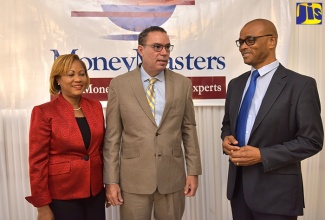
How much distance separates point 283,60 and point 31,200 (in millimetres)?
2083

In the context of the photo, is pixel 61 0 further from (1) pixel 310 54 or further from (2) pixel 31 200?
(1) pixel 310 54

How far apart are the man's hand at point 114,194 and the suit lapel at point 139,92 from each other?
0.43 m

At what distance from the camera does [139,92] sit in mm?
1760

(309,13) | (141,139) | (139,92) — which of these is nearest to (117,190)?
(141,139)

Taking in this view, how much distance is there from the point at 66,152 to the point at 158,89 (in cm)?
61

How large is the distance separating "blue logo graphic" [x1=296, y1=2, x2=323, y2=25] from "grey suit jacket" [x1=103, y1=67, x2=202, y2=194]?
1446 mm

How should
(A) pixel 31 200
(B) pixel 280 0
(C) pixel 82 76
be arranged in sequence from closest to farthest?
(A) pixel 31 200, (C) pixel 82 76, (B) pixel 280 0

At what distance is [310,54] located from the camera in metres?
2.67

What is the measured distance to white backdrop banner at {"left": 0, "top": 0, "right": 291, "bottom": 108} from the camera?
2422 millimetres

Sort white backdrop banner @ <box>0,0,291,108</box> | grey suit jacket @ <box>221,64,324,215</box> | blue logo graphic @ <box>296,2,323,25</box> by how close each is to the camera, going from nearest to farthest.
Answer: grey suit jacket @ <box>221,64,324,215</box>, white backdrop banner @ <box>0,0,291,108</box>, blue logo graphic @ <box>296,2,323,25</box>

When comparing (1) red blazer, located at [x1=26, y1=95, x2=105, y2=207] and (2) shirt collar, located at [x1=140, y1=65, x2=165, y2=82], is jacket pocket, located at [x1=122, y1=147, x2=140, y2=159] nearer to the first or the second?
(1) red blazer, located at [x1=26, y1=95, x2=105, y2=207]

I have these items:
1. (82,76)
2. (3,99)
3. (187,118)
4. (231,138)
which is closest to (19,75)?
(3,99)

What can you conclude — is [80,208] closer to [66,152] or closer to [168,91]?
[66,152]

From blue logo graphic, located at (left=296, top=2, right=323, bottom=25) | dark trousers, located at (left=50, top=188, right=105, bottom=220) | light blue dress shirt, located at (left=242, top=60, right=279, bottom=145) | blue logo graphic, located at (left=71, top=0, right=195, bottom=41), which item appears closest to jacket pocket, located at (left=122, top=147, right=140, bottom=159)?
dark trousers, located at (left=50, top=188, right=105, bottom=220)
